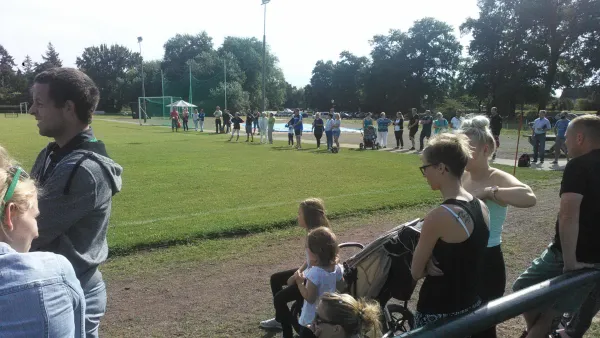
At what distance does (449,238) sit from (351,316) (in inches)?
26.5

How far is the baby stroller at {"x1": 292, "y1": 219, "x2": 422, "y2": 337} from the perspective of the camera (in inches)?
120

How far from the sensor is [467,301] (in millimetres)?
2559

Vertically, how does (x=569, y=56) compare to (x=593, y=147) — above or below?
above

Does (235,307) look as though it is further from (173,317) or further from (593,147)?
(593,147)

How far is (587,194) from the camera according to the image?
304 cm

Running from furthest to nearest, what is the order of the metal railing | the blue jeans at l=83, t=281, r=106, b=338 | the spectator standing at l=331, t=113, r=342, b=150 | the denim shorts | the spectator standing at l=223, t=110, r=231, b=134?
1. the spectator standing at l=223, t=110, r=231, b=134
2. the spectator standing at l=331, t=113, r=342, b=150
3. the denim shorts
4. the blue jeans at l=83, t=281, r=106, b=338
5. the metal railing

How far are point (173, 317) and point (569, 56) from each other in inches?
2707

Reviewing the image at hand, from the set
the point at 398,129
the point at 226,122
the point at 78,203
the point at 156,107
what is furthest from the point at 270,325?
the point at 156,107

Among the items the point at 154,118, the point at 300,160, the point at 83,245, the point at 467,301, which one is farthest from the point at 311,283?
the point at 154,118

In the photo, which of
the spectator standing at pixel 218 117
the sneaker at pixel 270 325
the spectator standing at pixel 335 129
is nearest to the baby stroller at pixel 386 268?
the sneaker at pixel 270 325

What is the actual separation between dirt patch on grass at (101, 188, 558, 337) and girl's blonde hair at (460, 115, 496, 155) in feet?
6.66

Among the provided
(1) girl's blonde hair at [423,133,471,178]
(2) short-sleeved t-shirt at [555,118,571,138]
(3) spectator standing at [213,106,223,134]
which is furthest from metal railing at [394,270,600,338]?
(3) spectator standing at [213,106,223,134]

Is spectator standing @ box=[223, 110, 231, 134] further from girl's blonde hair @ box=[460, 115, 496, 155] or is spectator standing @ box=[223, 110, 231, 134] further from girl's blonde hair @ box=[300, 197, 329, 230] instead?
girl's blonde hair @ box=[460, 115, 496, 155]

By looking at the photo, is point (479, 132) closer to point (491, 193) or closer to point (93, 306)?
point (491, 193)
